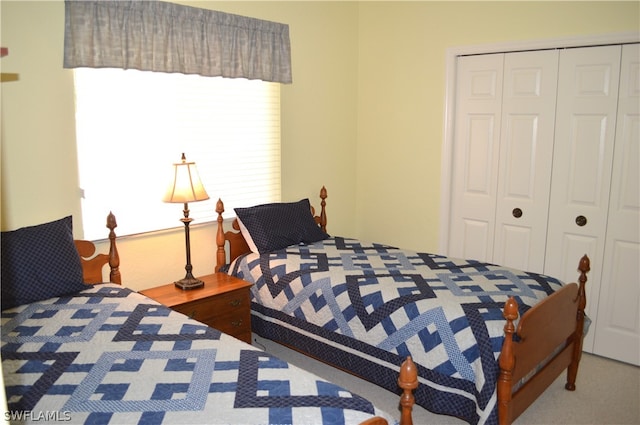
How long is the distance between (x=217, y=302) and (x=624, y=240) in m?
2.55

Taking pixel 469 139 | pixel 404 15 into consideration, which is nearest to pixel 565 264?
pixel 469 139

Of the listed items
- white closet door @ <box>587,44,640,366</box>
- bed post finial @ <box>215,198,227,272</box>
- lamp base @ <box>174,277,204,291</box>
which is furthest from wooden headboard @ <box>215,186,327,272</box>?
white closet door @ <box>587,44,640,366</box>

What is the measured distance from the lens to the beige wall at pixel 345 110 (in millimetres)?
2682

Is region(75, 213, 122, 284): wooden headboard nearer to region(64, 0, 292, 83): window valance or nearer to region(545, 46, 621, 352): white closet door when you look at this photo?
region(64, 0, 292, 83): window valance

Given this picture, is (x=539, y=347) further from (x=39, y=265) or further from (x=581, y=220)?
(x=39, y=265)

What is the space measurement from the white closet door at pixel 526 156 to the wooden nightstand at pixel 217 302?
1.99m

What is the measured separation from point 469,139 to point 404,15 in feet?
3.70

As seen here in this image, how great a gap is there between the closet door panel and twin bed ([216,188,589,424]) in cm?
63

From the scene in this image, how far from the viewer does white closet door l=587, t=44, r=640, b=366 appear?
126 inches

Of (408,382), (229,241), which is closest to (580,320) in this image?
(408,382)

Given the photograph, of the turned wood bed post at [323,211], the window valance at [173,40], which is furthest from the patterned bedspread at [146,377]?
the turned wood bed post at [323,211]

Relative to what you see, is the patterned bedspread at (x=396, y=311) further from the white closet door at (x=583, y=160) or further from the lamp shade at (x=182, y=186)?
the white closet door at (x=583, y=160)

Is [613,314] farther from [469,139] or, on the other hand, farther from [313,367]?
[313,367]

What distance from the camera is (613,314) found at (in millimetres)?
3410
